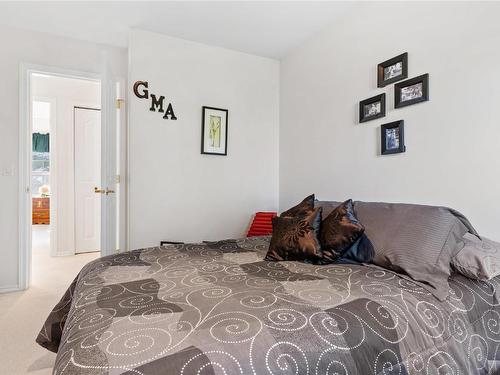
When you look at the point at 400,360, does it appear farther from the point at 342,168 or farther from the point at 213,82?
the point at 213,82

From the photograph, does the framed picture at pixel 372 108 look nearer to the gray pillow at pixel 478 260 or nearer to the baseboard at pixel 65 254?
the gray pillow at pixel 478 260

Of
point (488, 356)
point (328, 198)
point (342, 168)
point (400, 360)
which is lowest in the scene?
point (488, 356)

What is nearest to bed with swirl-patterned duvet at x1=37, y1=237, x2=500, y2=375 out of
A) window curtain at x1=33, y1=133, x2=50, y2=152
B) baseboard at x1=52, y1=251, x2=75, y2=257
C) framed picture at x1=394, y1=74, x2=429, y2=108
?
framed picture at x1=394, y1=74, x2=429, y2=108

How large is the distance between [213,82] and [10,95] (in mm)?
1938

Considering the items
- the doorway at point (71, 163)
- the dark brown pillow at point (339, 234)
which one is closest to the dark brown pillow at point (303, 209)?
the dark brown pillow at point (339, 234)

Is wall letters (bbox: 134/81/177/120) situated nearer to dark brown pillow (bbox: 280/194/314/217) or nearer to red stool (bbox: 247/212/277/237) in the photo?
red stool (bbox: 247/212/277/237)

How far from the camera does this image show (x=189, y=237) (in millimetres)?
2977

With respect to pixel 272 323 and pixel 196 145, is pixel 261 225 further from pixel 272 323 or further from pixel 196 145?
pixel 272 323

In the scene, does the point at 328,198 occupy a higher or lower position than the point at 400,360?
higher

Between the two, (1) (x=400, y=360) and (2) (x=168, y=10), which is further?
(2) (x=168, y=10)

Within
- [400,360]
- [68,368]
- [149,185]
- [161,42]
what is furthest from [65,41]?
[400,360]

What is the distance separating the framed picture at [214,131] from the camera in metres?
3.01

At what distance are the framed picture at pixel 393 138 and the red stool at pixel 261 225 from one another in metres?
1.32

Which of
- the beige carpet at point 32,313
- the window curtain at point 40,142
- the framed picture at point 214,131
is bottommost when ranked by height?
the beige carpet at point 32,313
